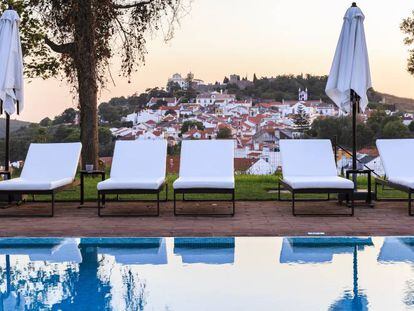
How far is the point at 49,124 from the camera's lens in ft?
57.8

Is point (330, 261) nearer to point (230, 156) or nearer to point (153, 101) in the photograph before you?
point (230, 156)

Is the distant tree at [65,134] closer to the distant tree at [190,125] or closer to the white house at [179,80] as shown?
the distant tree at [190,125]

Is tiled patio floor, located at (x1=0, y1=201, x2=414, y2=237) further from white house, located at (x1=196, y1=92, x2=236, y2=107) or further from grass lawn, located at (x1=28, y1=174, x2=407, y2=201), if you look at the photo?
white house, located at (x1=196, y1=92, x2=236, y2=107)

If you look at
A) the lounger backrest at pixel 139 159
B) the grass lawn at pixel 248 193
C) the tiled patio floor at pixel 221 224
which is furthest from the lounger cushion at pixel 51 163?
the grass lawn at pixel 248 193

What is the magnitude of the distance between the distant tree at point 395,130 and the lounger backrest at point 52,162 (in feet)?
32.0

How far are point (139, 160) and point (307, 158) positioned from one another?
7.56ft

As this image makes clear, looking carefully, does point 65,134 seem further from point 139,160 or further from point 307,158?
point 307,158

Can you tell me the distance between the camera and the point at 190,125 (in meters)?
19.4

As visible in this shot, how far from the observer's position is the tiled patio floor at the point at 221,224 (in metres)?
6.23

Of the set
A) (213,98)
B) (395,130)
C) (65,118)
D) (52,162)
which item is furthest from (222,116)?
(52,162)

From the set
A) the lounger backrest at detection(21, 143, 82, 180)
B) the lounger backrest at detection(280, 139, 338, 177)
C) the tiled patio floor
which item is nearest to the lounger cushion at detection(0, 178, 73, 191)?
the tiled patio floor

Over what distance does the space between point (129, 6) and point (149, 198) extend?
6070 mm

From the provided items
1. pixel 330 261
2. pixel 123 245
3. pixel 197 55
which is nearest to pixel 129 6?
pixel 197 55

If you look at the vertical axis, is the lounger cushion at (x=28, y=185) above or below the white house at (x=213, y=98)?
below
